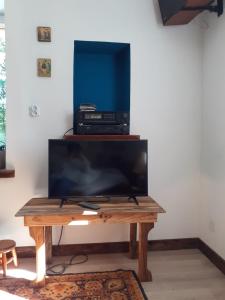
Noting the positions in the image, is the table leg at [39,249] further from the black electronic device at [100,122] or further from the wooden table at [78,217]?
the black electronic device at [100,122]

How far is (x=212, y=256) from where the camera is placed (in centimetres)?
257

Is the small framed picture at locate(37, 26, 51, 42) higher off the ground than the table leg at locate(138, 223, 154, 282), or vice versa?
the small framed picture at locate(37, 26, 51, 42)

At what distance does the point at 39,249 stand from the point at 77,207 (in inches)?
15.7

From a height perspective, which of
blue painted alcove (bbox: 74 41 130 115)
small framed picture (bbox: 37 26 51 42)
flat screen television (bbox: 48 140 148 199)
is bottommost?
flat screen television (bbox: 48 140 148 199)

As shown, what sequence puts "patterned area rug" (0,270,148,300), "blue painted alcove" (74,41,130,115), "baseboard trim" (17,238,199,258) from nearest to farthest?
"patterned area rug" (0,270,148,300), "baseboard trim" (17,238,199,258), "blue painted alcove" (74,41,130,115)

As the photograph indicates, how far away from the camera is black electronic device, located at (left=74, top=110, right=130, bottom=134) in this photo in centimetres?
245

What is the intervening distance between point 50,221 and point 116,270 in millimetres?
746

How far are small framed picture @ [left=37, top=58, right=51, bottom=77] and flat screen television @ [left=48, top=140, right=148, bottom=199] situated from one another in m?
0.66

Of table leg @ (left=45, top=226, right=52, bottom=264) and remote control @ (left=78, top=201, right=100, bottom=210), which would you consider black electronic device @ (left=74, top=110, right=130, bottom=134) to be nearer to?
remote control @ (left=78, top=201, right=100, bottom=210)

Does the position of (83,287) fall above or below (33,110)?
below

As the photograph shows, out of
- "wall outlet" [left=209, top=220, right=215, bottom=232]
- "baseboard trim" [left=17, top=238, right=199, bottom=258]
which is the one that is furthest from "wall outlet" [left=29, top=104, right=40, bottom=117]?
"wall outlet" [left=209, top=220, right=215, bottom=232]

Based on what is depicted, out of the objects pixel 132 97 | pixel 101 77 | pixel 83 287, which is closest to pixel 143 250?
pixel 83 287

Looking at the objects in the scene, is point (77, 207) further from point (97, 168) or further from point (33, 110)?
point (33, 110)

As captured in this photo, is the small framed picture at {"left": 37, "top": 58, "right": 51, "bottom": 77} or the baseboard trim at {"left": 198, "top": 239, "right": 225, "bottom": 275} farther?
the small framed picture at {"left": 37, "top": 58, "right": 51, "bottom": 77}
